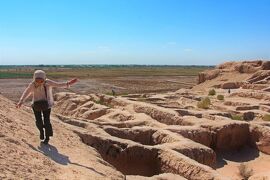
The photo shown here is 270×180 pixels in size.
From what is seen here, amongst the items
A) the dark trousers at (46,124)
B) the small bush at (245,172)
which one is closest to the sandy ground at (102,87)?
the small bush at (245,172)

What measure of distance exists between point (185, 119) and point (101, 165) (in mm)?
9193

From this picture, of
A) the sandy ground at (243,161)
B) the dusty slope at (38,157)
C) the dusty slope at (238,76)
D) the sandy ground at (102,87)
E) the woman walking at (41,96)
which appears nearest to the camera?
the dusty slope at (38,157)

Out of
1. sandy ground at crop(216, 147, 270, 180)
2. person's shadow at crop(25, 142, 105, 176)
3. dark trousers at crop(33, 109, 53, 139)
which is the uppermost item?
dark trousers at crop(33, 109, 53, 139)

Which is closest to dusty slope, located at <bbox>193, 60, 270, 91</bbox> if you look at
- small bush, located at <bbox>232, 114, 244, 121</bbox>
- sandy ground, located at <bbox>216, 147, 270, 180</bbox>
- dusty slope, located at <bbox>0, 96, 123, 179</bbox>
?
small bush, located at <bbox>232, 114, 244, 121</bbox>

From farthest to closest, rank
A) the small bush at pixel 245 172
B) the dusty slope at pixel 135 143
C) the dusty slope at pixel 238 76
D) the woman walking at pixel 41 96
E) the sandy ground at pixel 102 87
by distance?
the sandy ground at pixel 102 87 < the dusty slope at pixel 238 76 < the small bush at pixel 245 172 < the woman walking at pixel 41 96 < the dusty slope at pixel 135 143

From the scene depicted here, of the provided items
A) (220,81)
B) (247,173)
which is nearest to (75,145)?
(247,173)

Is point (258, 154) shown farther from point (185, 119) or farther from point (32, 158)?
point (32, 158)

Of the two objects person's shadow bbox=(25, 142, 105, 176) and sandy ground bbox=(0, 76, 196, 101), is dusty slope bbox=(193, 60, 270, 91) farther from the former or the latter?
person's shadow bbox=(25, 142, 105, 176)

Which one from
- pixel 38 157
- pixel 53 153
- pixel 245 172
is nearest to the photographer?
pixel 38 157

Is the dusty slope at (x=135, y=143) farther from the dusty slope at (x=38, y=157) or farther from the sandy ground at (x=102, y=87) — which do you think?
the sandy ground at (x=102, y=87)

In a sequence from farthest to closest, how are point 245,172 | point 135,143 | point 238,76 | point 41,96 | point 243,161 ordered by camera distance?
point 238,76
point 243,161
point 245,172
point 135,143
point 41,96

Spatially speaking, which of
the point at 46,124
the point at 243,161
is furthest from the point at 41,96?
the point at 243,161

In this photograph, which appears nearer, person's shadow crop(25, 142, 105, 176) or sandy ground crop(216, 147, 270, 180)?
person's shadow crop(25, 142, 105, 176)

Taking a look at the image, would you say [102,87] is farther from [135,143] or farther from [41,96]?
[41,96]
